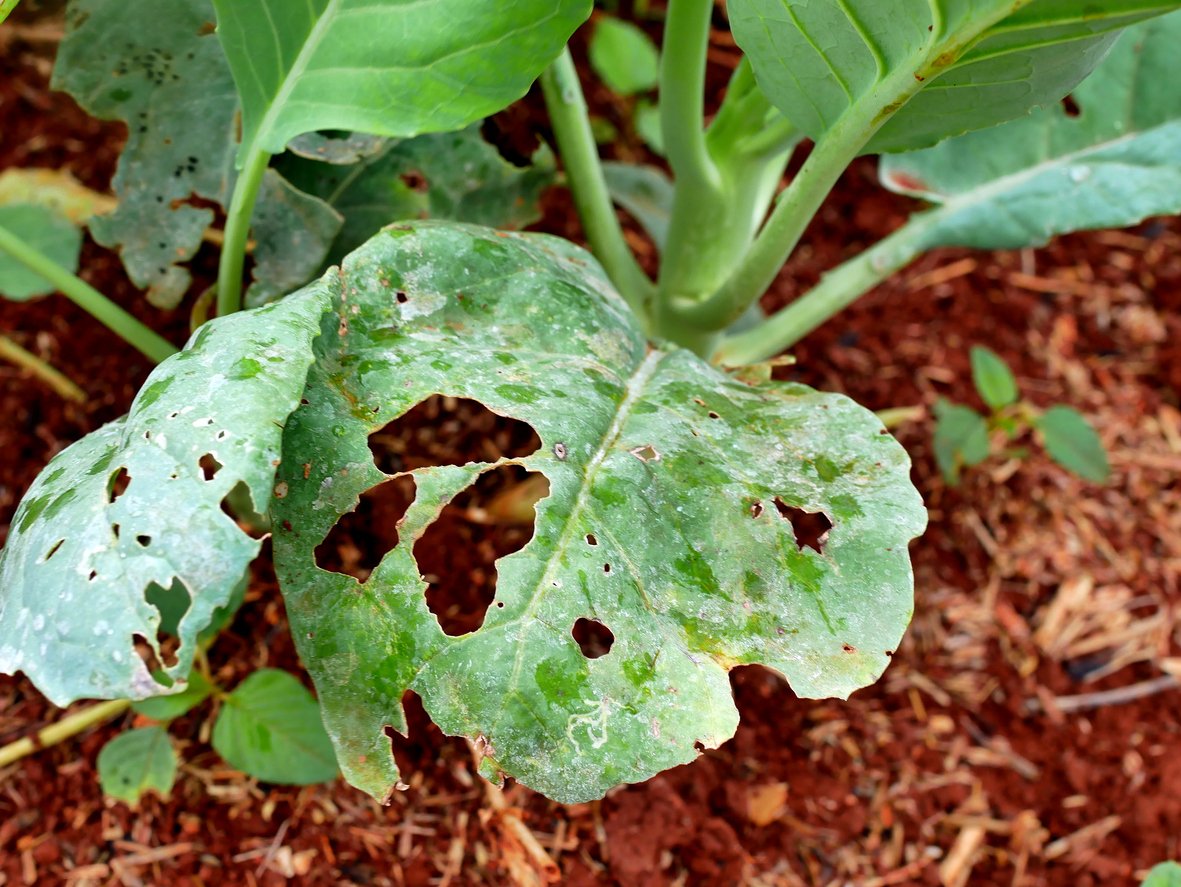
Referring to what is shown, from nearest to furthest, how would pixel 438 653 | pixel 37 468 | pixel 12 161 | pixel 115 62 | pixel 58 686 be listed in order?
pixel 58 686, pixel 438 653, pixel 115 62, pixel 37 468, pixel 12 161

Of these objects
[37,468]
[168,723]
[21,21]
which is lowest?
[168,723]

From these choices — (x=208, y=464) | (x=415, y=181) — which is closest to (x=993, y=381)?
(x=415, y=181)

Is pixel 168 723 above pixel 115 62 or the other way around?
the other way around

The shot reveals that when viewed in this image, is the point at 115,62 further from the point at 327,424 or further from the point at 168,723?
the point at 168,723

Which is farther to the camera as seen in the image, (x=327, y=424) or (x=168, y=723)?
(x=168, y=723)

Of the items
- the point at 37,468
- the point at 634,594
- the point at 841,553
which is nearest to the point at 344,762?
the point at 634,594

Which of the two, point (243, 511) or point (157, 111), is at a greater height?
point (157, 111)

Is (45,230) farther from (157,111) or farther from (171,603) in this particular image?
(171,603)
